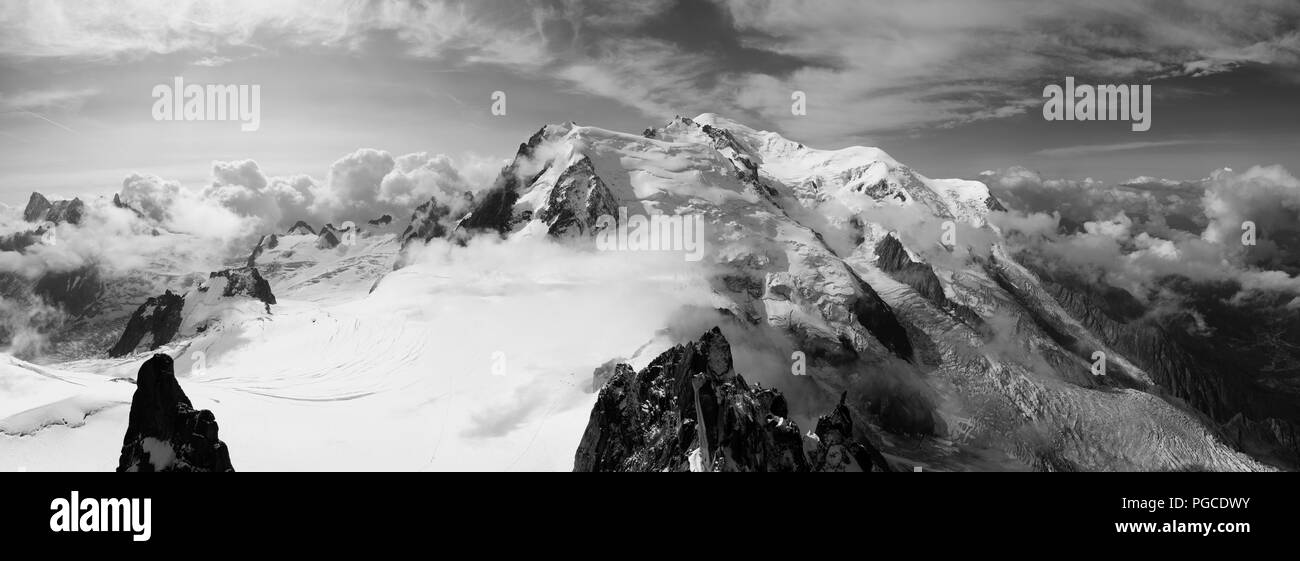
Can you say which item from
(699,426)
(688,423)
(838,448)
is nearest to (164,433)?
(688,423)

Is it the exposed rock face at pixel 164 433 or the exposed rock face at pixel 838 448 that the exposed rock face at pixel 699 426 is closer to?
the exposed rock face at pixel 838 448

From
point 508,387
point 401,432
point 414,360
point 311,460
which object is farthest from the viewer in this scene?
point 414,360

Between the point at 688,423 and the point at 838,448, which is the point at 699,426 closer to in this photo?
the point at 688,423

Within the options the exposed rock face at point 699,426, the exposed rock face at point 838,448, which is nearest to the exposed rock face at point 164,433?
the exposed rock face at point 699,426

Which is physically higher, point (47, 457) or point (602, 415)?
point (602, 415)
